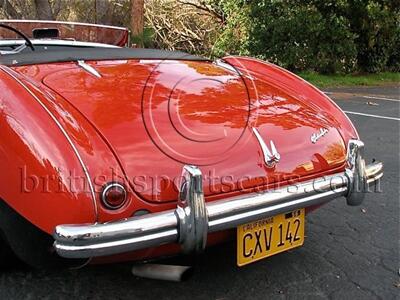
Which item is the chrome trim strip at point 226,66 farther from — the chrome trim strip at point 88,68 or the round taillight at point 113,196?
the round taillight at point 113,196

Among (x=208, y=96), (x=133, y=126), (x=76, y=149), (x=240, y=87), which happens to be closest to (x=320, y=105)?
(x=240, y=87)

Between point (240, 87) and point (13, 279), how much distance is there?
65.6 inches

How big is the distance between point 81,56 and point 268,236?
1.56 metres

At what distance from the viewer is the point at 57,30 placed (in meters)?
4.06

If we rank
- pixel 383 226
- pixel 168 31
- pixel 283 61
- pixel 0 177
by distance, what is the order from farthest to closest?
pixel 168 31 → pixel 283 61 → pixel 383 226 → pixel 0 177

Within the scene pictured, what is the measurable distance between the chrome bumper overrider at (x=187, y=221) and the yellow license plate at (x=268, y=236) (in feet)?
0.30

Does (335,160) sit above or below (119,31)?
below

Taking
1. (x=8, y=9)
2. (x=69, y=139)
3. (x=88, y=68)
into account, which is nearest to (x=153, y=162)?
(x=69, y=139)

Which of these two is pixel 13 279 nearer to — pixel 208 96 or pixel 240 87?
pixel 208 96

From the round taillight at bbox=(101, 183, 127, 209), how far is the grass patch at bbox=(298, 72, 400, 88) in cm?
1078

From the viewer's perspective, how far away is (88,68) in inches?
111

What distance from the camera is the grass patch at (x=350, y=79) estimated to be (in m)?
12.6

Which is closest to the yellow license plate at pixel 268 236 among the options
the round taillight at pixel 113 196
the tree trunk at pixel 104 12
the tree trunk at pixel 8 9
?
the round taillight at pixel 113 196

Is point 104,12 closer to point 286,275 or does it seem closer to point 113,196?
point 286,275
